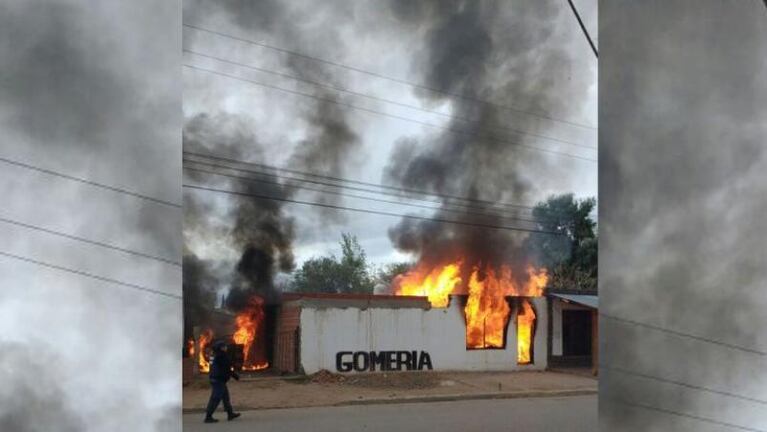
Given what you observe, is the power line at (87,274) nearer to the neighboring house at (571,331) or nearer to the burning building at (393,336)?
the burning building at (393,336)

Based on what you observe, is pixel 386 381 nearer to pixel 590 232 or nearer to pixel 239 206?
pixel 239 206

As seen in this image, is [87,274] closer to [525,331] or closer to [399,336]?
[399,336]

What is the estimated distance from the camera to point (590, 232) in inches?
571

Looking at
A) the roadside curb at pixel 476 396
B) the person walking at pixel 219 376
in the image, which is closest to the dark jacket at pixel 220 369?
the person walking at pixel 219 376

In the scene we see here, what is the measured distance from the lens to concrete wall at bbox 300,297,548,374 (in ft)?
36.1

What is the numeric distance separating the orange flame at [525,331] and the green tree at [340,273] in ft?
11.3

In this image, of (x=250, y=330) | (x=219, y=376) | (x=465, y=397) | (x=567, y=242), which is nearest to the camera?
(x=219, y=376)

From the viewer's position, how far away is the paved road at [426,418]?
7.37 m

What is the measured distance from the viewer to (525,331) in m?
11.8

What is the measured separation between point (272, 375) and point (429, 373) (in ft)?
9.45

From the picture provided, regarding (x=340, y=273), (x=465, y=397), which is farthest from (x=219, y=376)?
(x=340, y=273)

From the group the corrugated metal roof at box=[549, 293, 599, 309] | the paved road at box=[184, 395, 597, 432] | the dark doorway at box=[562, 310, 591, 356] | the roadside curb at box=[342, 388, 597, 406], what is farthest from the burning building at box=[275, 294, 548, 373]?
the paved road at box=[184, 395, 597, 432]

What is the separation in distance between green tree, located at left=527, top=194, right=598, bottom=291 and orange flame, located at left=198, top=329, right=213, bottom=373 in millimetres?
7020

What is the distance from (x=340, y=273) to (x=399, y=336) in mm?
2693
